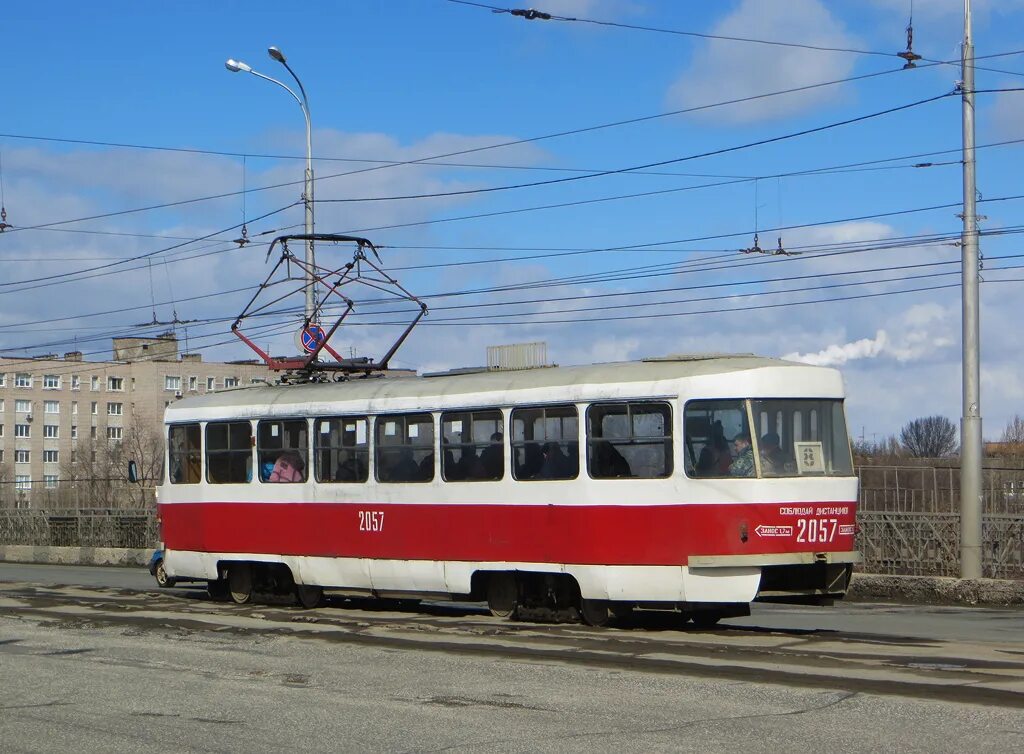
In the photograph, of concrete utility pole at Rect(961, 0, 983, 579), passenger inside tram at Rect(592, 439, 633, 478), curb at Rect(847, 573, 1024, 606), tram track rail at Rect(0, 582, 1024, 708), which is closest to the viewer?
tram track rail at Rect(0, 582, 1024, 708)

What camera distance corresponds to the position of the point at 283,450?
18.9 meters

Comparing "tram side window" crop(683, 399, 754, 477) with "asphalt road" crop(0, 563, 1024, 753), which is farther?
"tram side window" crop(683, 399, 754, 477)

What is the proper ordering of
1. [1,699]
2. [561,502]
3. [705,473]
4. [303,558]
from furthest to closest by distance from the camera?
[303,558] < [561,502] < [705,473] < [1,699]

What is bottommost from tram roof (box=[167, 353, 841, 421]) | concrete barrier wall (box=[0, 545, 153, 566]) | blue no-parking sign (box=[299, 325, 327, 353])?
concrete barrier wall (box=[0, 545, 153, 566])

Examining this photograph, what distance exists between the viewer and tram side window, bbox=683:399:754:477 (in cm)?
1450

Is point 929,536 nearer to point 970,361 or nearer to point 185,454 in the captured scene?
point 970,361

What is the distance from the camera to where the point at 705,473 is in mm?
14484

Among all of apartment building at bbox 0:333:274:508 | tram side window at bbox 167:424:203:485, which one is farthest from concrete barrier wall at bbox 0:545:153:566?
apartment building at bbox 0:333:274:508

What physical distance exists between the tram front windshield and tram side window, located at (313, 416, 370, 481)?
4.86 meters

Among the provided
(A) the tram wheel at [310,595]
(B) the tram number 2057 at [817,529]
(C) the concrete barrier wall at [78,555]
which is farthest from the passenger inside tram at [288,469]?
(C) the concrete barrier wall at [78,555]

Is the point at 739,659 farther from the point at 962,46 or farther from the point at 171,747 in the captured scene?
the point at 962,46

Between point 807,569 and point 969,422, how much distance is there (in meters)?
6.61

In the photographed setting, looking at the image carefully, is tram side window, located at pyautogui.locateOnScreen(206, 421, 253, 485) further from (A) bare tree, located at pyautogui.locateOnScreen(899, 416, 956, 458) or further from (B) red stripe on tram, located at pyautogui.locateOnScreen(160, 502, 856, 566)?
(A) bare tree, located at pyautogui.locateOnScreen(899, 416, 956, 458)

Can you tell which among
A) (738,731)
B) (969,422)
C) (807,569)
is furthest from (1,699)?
(969,422)
